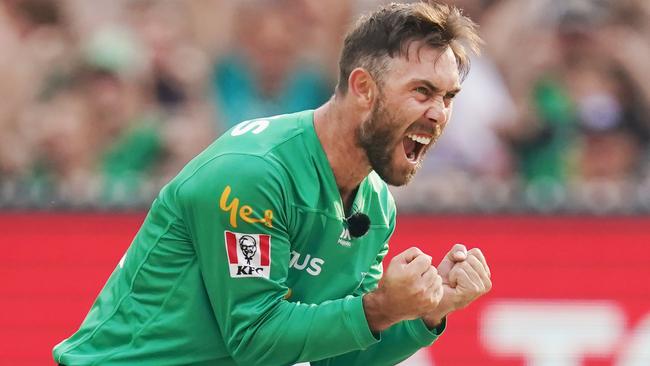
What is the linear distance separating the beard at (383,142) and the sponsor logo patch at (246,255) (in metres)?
0.52

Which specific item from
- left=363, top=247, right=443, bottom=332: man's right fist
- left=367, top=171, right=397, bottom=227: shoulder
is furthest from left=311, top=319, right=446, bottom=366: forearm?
left=363, top=247, right=443, bottom=332: man's right fist

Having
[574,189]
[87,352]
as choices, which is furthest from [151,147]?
[87,352]

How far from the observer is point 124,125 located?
9320 mm

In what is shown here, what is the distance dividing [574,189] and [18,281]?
3784 millimetres

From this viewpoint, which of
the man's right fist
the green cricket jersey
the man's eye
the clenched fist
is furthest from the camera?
the clenched fist

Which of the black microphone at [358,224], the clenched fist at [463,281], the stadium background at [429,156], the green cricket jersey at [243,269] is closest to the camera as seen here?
the green cricket jersey at [243,269]

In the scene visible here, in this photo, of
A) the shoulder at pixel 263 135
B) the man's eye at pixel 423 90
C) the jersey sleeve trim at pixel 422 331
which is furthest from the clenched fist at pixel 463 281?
the shoulder at pixel 263 135

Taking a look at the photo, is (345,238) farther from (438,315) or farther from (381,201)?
(438,315)

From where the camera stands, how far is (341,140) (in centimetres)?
505

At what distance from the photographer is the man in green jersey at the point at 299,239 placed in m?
4.73

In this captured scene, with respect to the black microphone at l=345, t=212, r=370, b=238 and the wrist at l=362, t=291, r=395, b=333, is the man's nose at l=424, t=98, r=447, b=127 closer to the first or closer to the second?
the black microphone at l=345, t=212, r=370, b=238

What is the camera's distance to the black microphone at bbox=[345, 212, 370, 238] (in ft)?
16.8

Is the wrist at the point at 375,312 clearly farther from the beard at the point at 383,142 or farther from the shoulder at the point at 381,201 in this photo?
the shoulder at the point at 381,201

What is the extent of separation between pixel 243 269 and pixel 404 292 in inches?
22.5
